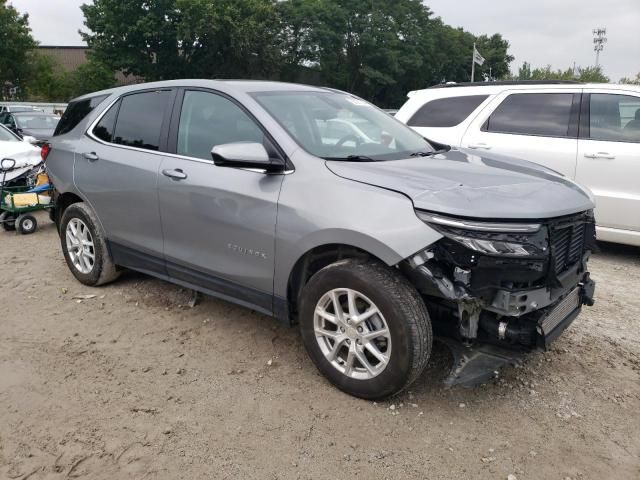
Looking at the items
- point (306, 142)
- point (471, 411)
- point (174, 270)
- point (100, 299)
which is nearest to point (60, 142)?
point (100, 299)

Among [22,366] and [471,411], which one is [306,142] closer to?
[471,411]

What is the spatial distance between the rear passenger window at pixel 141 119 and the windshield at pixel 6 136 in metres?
5.72

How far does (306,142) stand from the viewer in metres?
3.29

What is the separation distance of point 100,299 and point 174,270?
3.50ft

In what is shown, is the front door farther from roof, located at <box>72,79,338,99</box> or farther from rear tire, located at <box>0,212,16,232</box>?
rear tire, located at <box>0,212,16,232</box>

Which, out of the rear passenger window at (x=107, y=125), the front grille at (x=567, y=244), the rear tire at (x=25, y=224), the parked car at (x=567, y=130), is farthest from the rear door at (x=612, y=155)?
the rear tire at (x=25, y=224)

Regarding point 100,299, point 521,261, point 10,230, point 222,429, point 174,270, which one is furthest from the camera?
point 10,230

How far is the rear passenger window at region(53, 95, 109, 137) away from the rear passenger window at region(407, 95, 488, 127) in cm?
377

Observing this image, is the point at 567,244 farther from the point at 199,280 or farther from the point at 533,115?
the point at 533,115

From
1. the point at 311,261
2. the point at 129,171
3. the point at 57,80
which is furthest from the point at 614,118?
the point at 57,80

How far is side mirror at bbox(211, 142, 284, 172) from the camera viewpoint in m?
3.10

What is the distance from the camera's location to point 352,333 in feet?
9.66

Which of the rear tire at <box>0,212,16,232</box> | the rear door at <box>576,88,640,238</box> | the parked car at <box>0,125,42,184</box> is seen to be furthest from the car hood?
the parked car at <box>0,125,42,184</box>

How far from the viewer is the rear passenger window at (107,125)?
4.45 meters
